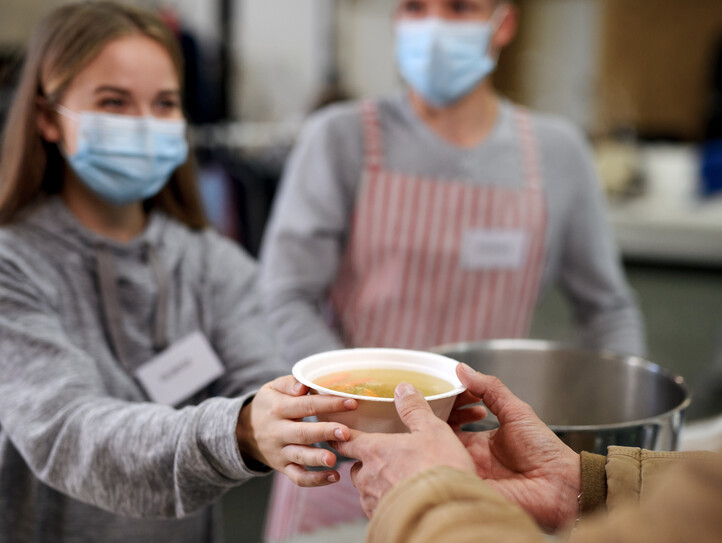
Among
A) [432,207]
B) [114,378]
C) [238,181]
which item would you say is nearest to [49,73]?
[114,378]

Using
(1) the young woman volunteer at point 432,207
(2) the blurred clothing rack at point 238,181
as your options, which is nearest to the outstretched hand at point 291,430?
(1) the young woman volunteer at point 432,207

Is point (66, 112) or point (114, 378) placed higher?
point (66, 112)

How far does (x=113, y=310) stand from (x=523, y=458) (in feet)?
2.18

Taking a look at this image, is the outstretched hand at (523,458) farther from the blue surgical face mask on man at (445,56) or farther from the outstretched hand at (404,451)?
the blue surgical face mask on man at (445,56)

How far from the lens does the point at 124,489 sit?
0.92m

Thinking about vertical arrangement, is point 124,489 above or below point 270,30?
below

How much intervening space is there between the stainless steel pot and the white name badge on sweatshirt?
0.38m

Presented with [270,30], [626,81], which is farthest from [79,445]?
[626,81]

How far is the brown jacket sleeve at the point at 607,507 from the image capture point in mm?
507

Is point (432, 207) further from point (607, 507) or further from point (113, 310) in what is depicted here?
point (607, 507)

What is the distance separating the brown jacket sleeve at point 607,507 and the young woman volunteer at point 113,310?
29cm

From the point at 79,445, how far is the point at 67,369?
11 cm

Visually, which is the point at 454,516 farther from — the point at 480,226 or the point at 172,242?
the point at 480,226

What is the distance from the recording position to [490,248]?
5.22 ft
